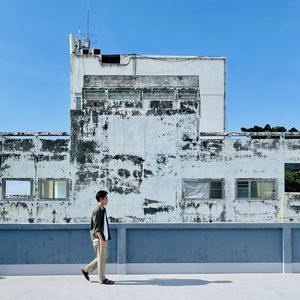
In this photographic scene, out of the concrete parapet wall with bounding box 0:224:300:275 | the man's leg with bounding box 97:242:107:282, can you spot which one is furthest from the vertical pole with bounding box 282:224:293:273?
the man's leg with bounding box 97:242:107:282

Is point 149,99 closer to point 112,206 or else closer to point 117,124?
point 117,124

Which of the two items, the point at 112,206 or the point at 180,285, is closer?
the point at 180,285

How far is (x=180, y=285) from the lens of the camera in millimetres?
7027

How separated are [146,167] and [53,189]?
3.87m

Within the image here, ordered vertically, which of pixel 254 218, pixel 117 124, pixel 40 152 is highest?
pixel 117 124

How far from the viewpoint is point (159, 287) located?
6.88 meters

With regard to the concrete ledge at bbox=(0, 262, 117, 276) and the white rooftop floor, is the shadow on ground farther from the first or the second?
the concrete ledge at bbox=(0, 262, 117, 276)

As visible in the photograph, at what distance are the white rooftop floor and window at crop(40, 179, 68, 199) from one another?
10.3m

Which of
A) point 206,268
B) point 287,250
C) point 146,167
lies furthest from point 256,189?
point 206,268

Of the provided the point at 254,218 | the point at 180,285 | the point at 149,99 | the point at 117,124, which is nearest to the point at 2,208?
the point at 117,124

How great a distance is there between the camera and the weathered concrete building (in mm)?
17516

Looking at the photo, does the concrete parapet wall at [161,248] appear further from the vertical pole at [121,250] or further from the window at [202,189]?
the window at [202,189]

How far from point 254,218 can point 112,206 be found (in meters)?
5.66

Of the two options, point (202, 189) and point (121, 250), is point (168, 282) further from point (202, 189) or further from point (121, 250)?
point (202, 189)
